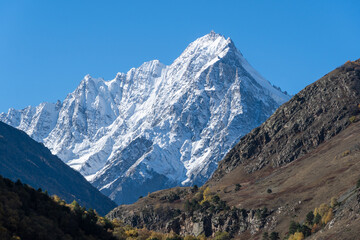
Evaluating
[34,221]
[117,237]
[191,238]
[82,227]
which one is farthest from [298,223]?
[34,221]

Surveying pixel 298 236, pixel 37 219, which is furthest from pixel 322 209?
pixel 37 219

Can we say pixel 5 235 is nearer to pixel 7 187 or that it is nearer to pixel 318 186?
pixel 7 187

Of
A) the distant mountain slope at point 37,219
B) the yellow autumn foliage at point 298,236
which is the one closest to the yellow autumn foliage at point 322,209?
the yellow autumn foliage at point 298,236

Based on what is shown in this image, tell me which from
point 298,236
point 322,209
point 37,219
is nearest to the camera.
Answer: point 37,219

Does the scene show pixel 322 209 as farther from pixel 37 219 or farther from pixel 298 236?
pixel 37 219

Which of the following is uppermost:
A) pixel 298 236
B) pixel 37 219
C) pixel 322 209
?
pixel 37 219

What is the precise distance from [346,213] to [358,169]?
49362mm

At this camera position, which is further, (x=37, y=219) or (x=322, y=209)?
(x=322, y=209)

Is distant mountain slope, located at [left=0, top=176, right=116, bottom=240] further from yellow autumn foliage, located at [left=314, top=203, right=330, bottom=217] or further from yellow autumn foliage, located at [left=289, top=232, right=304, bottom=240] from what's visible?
yellow autumn foliage, located at [left=314, top=203, right=330, bottom=217]

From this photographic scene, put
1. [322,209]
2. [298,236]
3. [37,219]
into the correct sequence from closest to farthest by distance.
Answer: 1. [37,219]
2. [298,236]
3. [322,209]

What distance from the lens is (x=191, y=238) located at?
629 feet

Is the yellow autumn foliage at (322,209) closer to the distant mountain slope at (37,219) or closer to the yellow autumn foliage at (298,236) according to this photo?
the yellow autumn foliage at (298,236)

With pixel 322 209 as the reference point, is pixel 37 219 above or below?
above

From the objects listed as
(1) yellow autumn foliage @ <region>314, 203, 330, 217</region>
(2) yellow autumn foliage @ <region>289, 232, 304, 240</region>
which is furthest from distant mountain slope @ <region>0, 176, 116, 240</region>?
(1) yellow autumn foliage @ <region>314, 203, 330, 217</region>
